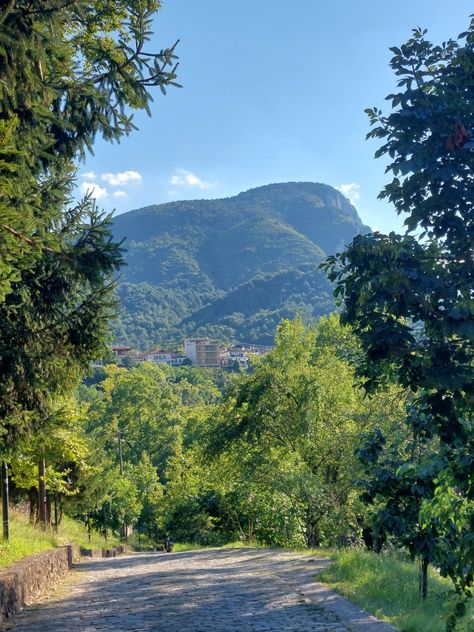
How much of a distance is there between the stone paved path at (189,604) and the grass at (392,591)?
548 mm

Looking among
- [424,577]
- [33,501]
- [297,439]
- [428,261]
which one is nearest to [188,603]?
[424,577]

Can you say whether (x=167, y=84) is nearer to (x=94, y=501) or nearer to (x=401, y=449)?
(x=401, y=449)

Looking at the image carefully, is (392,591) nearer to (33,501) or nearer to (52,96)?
(52,96)

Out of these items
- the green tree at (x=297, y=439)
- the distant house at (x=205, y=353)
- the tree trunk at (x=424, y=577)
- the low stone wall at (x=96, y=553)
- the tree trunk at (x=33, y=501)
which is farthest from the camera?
the distant house at (x=205, y=353)

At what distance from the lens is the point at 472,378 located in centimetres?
568

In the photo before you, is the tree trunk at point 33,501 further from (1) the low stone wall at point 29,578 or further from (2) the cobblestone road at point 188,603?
(2) the cobblestone road at point 188,603

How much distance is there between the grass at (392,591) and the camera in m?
6.32

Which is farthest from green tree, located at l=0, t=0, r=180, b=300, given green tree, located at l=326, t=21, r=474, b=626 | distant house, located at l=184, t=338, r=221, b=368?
distant house, located at l=184, t=338, r=221, b=368

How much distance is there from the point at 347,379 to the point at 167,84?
1588 cm

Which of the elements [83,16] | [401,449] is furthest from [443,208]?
[83,16]

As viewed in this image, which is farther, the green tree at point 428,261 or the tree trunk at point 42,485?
the tree trunk at point 42,485

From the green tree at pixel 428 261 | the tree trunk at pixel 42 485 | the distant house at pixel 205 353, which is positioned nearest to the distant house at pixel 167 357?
the distant house at pixel 205 353

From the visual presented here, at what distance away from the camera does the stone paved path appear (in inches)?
289

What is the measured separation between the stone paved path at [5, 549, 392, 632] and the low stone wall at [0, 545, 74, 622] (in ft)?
0.73
